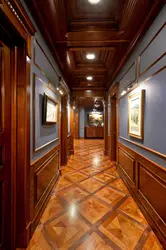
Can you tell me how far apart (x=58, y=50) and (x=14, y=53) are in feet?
4.54

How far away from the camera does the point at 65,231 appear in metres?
1.68

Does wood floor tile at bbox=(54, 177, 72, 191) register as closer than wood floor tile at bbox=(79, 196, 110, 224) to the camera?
No

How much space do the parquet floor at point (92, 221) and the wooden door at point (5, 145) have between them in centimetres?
40

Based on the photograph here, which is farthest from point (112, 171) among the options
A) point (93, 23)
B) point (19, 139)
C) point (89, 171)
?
point (93, 23)

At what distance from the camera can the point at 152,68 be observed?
1.75 meters

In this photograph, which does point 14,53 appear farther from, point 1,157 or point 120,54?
point 120,54

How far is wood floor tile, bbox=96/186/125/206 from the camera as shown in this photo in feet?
7.71

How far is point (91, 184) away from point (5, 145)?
2185 millimetres

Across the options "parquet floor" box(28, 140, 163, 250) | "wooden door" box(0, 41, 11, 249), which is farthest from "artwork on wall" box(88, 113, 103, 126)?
"wooden door" box(0, 41, 11, 249)

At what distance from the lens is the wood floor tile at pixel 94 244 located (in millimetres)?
1449

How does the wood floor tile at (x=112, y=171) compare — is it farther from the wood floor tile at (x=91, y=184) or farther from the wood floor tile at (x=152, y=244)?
the wood floor tile at (x=152, y=244)

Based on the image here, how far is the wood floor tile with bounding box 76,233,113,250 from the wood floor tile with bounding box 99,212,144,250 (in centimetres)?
11

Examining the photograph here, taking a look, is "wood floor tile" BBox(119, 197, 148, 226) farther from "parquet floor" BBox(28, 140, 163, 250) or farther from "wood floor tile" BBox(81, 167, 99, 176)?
"wood floor tile" BBox(81, 167, 99, 176)

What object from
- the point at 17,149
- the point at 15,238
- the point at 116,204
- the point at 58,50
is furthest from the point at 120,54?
the point at 15,238
